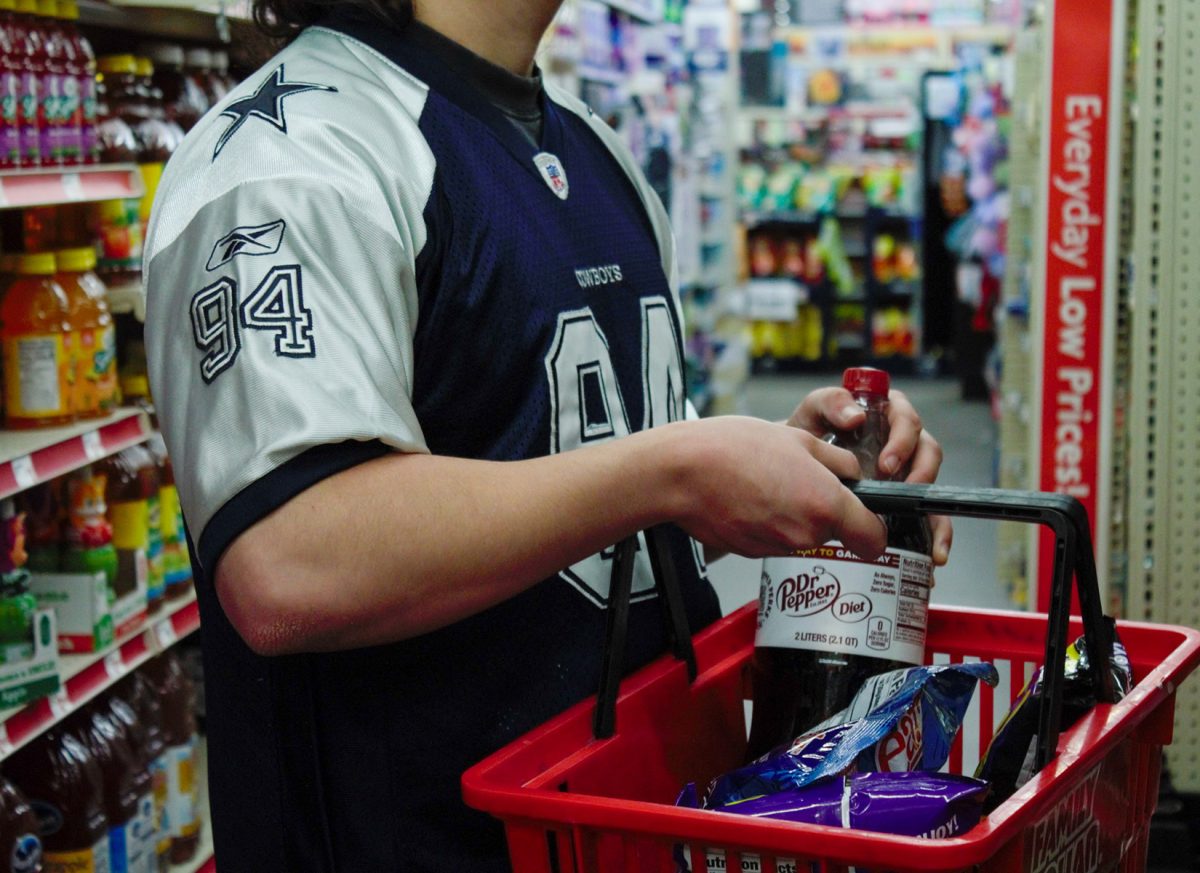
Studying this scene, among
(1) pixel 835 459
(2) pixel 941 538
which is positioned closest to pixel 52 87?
(2) pixel 941 538

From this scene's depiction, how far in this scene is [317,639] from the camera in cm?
100

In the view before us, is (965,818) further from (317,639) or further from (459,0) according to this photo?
(459,0)

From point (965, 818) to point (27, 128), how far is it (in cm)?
210

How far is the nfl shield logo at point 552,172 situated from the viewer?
1.30m

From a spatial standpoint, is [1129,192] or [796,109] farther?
[796,109]

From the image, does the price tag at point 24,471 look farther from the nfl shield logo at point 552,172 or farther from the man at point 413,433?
the nfl shield logo at point 552,172

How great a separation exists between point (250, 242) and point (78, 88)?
1.86m

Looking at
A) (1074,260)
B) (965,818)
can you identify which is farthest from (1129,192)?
(965,818)

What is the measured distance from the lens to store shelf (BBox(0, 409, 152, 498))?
2.37 meters

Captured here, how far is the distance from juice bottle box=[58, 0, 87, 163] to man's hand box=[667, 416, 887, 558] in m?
1.99

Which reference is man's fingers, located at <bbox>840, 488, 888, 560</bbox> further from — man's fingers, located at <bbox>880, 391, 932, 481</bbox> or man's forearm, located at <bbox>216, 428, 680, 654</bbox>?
man's fingers, located at <bbox>880, 391, 932, 481</bbox>

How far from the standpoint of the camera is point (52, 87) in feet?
8.48

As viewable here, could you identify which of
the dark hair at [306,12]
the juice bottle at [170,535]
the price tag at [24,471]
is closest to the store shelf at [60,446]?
the price tag at [24,471]

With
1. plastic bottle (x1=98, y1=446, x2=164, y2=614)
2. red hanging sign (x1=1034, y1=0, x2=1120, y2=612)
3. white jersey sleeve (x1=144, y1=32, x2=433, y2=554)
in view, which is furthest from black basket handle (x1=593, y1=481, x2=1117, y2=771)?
red hanging sign (x1=1034, y1=0, x2=1120, y2=612)
